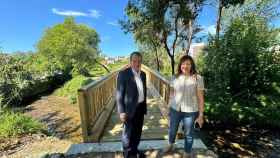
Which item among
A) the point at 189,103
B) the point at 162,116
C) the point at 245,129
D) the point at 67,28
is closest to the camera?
the point at 189,103

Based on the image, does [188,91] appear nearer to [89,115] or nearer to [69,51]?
[89,115]

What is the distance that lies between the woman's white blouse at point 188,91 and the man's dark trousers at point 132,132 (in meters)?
0.51

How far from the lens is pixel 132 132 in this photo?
2.91 meters

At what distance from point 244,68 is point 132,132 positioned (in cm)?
600

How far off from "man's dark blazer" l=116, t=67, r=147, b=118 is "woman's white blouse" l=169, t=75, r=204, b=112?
55 cm

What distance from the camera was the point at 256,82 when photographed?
7.66m

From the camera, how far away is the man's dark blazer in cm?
269

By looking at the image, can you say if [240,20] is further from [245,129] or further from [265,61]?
[245,129]

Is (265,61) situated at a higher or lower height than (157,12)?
lower

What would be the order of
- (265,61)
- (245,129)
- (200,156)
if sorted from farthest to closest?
(265,61)
(245,129)
(200,156)

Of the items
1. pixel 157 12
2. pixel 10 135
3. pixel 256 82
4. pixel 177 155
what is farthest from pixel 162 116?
pixel 157 12

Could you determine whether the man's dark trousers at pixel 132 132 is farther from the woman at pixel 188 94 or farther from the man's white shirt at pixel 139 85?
the woman at pixel 188 94

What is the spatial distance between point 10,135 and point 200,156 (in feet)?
15.7

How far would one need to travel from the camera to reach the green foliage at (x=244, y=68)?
7328 millimetres
